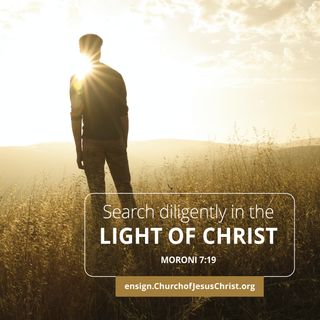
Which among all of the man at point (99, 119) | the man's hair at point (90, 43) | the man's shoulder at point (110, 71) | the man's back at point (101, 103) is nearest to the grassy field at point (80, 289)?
the man at point (99, 119)

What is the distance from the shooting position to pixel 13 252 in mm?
3539

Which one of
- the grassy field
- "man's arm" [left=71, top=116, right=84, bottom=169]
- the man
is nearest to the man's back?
the man

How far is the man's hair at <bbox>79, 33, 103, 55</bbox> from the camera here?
4.64 meters

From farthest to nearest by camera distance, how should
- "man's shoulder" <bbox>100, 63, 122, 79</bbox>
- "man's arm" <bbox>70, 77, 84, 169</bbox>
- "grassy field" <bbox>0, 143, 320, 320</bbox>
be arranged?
1. "man's shoulder" <bbox>100, 63, 122, 79</bbox>
2. "man's arm" <bbox>70, 77, 84, 169</bbox>
3. "grassy field" <bbox>0, 143, 320, 320</bbox>

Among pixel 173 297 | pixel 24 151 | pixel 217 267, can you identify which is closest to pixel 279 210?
pixel 217 267

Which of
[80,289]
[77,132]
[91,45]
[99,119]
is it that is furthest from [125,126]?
[80,289]

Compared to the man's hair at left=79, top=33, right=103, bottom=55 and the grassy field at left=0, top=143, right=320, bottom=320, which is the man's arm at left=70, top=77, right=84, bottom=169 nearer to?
the man's hair at left=79, top=33, right=103, bottom=55

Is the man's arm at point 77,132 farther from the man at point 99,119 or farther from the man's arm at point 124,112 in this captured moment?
the man's arm at point 124,112

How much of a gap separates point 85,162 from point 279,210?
6.49 feet

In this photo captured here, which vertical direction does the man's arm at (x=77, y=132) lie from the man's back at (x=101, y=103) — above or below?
below

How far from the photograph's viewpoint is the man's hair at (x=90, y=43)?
183 inches

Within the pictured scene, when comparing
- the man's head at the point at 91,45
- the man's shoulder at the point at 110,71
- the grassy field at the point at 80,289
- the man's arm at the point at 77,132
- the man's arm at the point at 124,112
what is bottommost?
the grassy field at the point at 80,289

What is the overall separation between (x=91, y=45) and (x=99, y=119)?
0.77 m

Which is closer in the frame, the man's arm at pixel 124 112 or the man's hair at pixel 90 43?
the man's hair at pixel 90 43
